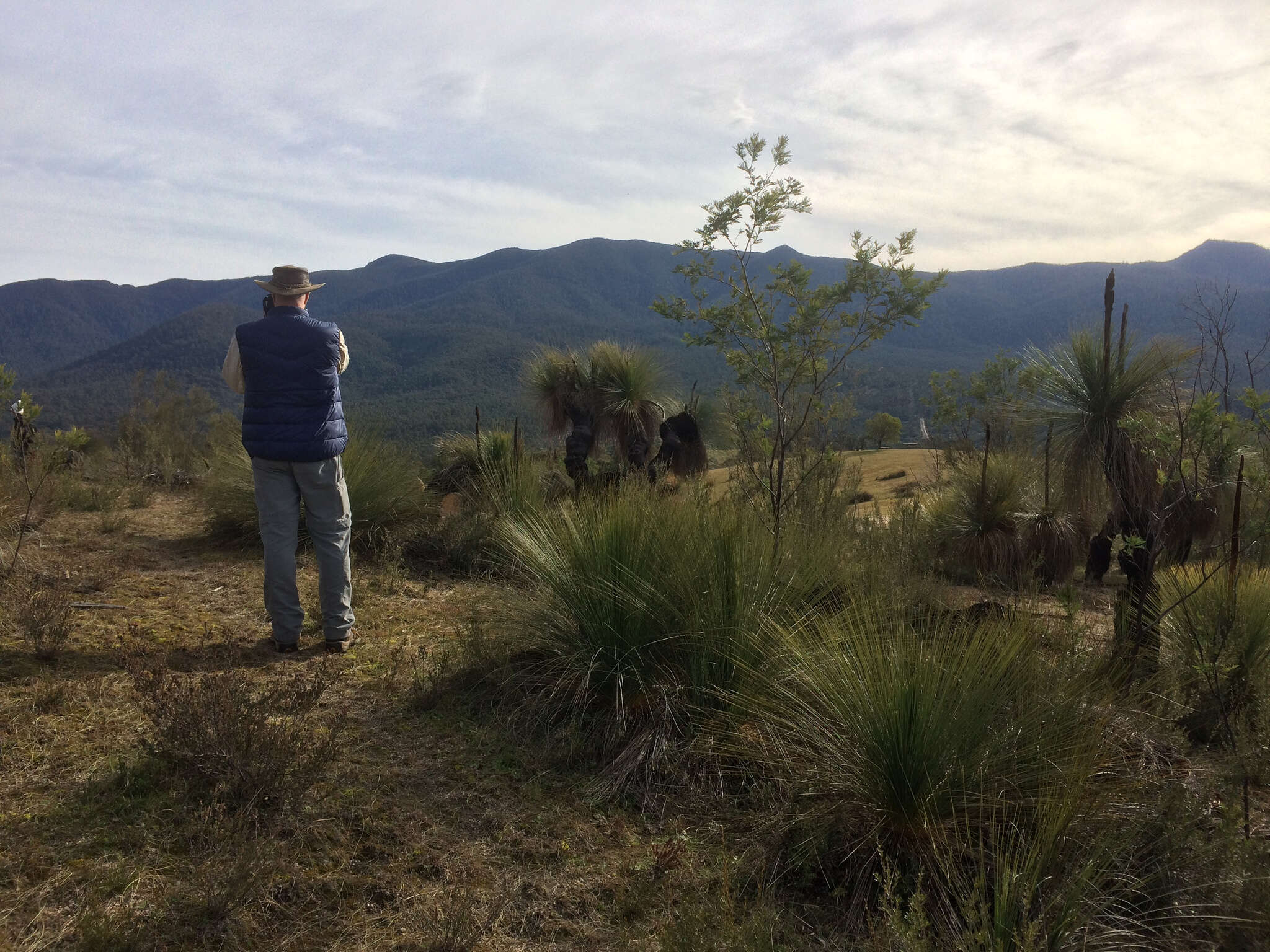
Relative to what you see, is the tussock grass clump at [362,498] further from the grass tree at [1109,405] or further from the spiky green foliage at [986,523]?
the spiky green foliage at [986,523]

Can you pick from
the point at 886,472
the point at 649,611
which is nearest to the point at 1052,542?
the point at 649,611

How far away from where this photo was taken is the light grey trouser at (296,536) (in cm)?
441

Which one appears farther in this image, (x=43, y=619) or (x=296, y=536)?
(x=296, y=536)

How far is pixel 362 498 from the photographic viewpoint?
715cm

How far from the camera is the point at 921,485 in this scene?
11898mm

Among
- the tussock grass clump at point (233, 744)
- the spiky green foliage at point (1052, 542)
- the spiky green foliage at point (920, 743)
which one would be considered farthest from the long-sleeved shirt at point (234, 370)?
the spiky green foliage at point (1052, 542)

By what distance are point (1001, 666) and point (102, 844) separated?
113 inches

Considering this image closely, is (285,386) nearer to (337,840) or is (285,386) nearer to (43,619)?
(43,619)

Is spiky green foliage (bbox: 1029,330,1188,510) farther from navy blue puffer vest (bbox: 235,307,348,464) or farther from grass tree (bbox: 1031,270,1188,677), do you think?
navy blue puffer vest (bbox: 235,307,348,464)

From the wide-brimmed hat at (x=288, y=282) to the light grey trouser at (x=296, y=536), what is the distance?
2.96 ft

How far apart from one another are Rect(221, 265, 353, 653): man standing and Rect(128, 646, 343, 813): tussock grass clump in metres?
1.26

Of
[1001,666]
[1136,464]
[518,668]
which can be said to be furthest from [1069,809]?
[1136,464]

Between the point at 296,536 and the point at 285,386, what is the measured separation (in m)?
0.80

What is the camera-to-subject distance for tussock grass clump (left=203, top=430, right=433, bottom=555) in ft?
23.0
